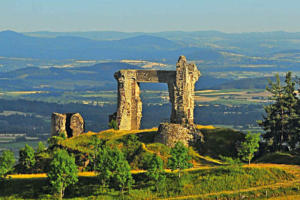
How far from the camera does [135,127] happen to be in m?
80.6

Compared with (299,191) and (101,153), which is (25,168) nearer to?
(101,153)

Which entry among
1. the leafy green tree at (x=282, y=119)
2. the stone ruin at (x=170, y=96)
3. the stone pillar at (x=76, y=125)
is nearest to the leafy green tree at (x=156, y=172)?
the stone ruin at (x=170, y=96)

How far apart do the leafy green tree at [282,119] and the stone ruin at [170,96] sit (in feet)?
27.7

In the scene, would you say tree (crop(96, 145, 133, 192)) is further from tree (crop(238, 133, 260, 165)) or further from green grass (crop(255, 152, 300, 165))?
green grass (crop(255, 152, 300, 165))

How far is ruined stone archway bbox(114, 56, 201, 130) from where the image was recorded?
7456 centimetres

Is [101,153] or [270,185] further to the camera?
[101,153]

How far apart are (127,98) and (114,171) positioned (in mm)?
19902

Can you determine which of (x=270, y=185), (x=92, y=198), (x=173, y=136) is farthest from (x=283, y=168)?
(x=92, y=198)

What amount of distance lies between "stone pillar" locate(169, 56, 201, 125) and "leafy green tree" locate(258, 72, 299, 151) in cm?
864

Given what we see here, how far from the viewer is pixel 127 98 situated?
7838cm

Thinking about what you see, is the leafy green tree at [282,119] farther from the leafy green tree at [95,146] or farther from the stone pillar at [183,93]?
the leafy green tree at [95,146]

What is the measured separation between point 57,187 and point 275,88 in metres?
28.9

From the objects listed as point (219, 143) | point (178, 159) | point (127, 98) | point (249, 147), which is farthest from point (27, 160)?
point (249, 147)

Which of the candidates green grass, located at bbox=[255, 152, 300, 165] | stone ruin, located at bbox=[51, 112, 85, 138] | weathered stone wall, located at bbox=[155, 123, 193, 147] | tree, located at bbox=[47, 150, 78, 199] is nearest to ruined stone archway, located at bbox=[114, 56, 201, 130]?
weathered stone wall, located at bbox=[155, 123, 193, 147]
